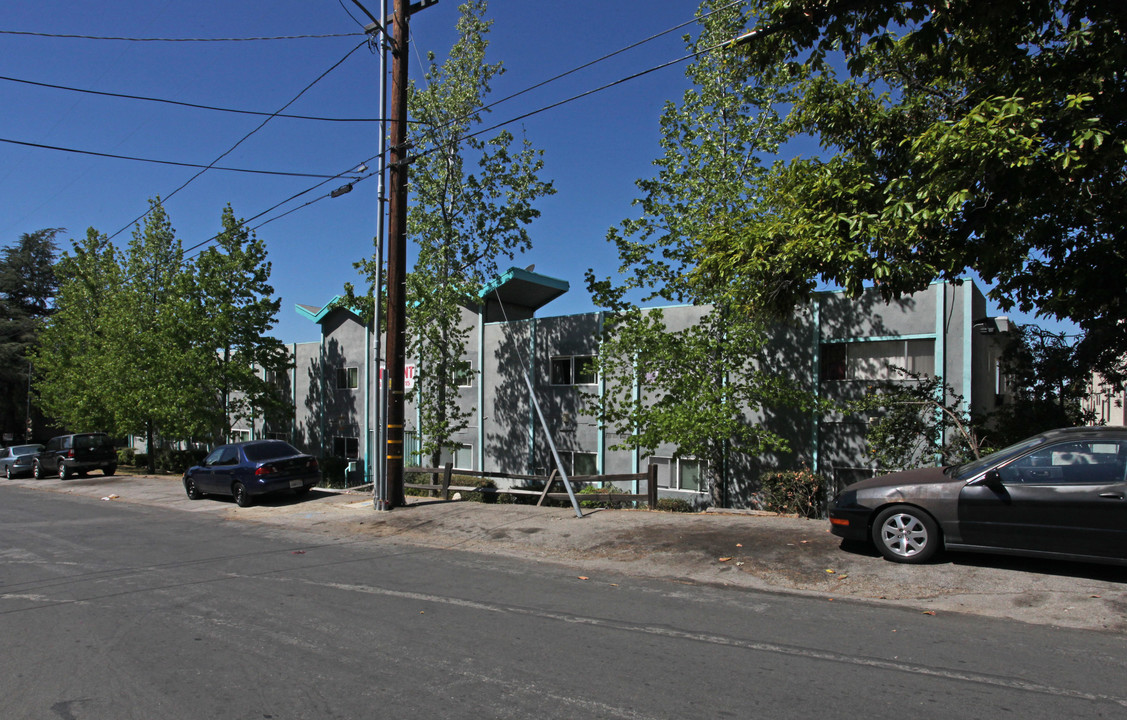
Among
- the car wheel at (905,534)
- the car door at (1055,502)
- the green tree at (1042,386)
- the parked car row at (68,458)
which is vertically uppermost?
the green tree at (1042,386)

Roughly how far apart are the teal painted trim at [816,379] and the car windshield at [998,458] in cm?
744

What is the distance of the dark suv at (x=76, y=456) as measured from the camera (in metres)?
27.2

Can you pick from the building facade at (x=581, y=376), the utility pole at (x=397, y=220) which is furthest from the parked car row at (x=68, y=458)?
the utility pole at (x=397, y=220)

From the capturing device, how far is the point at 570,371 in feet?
66.0

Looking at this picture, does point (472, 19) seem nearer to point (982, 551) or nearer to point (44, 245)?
point (982, 551)

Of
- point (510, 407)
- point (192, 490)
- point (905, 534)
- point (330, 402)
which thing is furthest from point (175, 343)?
point (905, 534)

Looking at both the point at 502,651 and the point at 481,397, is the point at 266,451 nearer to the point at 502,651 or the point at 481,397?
the point at 481,397

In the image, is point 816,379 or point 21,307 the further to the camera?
point 21,307

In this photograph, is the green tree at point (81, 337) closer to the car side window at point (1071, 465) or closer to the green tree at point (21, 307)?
the green tree at point (21, 307)

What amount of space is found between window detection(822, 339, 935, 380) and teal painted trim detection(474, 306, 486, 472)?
1076 centimetres

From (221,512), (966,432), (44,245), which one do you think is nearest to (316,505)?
(221,512)

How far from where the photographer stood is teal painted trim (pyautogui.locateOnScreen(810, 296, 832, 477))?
15.1 m

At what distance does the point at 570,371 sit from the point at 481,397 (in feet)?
11.8

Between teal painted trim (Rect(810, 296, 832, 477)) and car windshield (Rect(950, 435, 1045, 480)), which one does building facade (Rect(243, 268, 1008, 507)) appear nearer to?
teal painted trim (Rect(810, 296, 832, 477))
